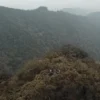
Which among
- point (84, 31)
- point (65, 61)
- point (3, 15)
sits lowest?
point (84, 31)

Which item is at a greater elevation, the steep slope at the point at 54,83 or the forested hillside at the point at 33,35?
the steep slope at the point at 54,83

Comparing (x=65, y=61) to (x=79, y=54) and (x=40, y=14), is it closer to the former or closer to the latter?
(x=79, y=54)

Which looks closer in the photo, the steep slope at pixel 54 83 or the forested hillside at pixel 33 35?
the steep slope at pixel 54 83

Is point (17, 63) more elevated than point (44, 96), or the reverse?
point (44, 96)

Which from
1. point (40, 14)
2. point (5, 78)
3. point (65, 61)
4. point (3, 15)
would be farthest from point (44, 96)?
point (40, 14)

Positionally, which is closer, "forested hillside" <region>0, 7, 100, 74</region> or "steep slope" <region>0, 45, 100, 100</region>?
"steep slope" <region>0, 45, 100, 100</region>
